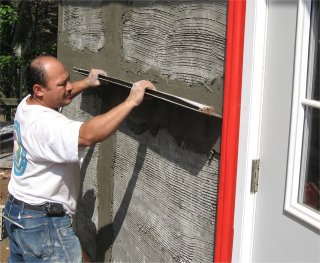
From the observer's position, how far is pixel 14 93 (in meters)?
12.7

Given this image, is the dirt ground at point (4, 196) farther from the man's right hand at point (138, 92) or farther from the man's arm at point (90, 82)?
the man's right hand at point (138, 92)

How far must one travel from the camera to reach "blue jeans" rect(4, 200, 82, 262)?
301 centimetres

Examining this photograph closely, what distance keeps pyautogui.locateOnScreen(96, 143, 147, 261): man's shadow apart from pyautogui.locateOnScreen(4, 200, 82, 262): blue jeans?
1.87ft

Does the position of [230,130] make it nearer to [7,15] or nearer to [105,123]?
[105,123]

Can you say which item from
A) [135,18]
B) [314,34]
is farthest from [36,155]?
[314,34]

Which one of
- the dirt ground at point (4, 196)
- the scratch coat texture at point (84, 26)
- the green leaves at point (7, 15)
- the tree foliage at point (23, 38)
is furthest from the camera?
the tree foliage at point (23, 38)

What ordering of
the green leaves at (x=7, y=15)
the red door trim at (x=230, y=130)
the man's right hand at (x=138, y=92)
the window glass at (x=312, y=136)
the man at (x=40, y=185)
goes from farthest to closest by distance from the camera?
the green leaves at (x=7, y=15) → the man at (x=40, y=185) → the man's right hand at (x=138, y=92) → the red door trim at (x=230, y=130) → the window glass at (x=312, y=136)

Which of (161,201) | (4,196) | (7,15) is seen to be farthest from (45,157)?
(7,15)

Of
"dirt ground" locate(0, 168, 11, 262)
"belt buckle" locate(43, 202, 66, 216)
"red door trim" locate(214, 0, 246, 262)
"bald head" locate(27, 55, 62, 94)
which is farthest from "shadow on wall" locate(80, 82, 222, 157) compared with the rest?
"dirt ground" locate(0, 168, 11, 262)

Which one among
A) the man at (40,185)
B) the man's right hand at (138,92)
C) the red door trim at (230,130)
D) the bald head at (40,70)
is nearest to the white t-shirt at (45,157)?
the man at (40,185)

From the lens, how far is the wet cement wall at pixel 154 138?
250 centimetres

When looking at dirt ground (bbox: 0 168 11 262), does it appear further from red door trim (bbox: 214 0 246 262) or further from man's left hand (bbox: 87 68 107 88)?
red door trim (bbox: 214 0 246 262)

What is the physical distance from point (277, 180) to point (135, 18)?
5.52 feet

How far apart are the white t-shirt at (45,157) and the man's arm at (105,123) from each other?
0.06 metres
